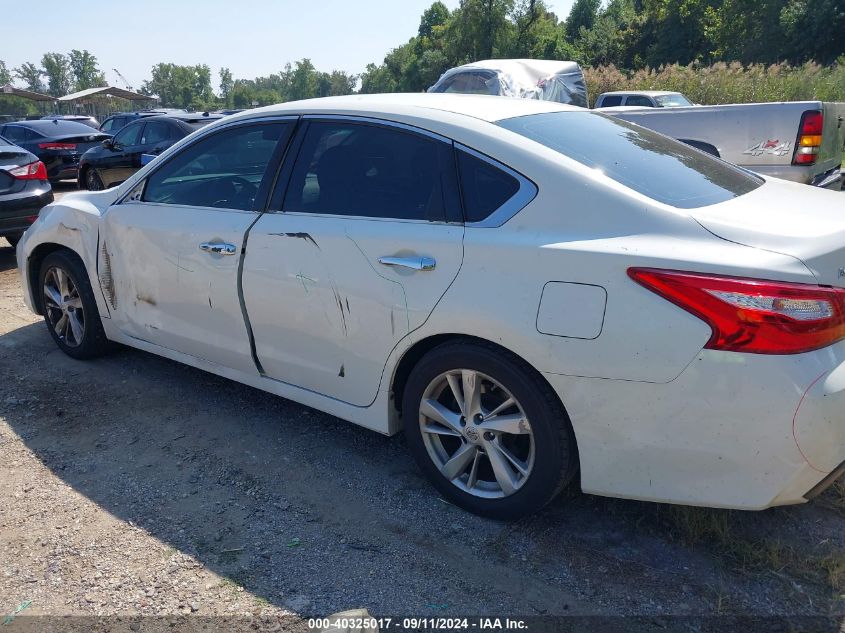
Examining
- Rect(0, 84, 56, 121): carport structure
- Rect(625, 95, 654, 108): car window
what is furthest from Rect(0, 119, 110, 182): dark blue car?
Rect(0, 84, 56, 121): carport structure

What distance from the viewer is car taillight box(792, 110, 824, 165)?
723 centimetres

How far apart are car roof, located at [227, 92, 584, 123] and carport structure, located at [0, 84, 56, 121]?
2064 inches

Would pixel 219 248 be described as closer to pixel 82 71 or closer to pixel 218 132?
pixel 218 132

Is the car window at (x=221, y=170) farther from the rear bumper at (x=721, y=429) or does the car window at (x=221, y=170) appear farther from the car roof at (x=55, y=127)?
the car roof at (x=55, y=127)

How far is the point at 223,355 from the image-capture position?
152 inches

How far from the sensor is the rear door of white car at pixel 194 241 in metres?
3.66

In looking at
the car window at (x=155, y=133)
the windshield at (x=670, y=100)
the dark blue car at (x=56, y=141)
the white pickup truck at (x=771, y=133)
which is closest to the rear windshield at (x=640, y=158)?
the white pickup truck at (x=771, y=133)

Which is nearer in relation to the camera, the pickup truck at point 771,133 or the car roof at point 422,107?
the car roof at point 422,107

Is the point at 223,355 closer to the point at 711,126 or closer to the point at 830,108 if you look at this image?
the point at 711,126

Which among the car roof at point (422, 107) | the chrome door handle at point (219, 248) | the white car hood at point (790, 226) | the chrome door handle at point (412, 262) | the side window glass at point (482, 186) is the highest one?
the car roof at point (422, 107)

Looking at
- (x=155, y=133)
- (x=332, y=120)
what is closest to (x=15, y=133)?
(x=155, y=133)

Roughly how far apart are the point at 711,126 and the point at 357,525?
6.62m

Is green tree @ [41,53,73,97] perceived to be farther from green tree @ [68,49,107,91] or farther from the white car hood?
the white car hood

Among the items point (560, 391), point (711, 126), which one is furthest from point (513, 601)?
point (711, 126)
